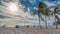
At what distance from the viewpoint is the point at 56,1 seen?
6109 mm

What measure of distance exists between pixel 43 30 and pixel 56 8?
3.08 ft

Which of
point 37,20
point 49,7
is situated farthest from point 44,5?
point 37,20

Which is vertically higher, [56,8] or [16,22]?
[56,8]

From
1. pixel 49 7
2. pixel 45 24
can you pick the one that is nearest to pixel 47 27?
pixel 45 24

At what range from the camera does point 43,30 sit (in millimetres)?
6227

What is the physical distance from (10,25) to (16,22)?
0.23 meters

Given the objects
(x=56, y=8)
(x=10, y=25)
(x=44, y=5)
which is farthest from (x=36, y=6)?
(x=10, y=25)

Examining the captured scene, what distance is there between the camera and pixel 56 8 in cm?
602

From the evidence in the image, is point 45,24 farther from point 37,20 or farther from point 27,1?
point 27,1

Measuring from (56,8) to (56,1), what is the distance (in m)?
0.27

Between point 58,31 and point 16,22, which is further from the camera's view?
point 58,31

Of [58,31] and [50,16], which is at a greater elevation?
[50,16]

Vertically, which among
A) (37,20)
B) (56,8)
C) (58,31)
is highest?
(56,8)

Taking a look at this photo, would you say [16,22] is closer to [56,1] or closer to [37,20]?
[37,20]
